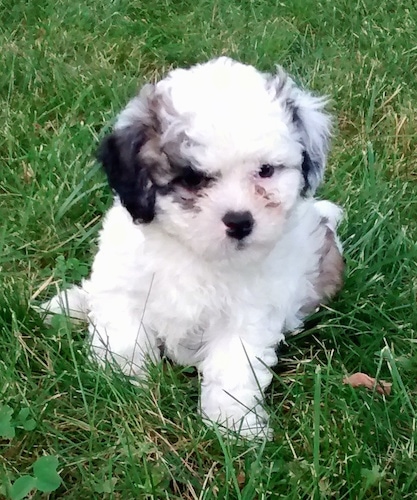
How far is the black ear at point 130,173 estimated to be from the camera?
268cm

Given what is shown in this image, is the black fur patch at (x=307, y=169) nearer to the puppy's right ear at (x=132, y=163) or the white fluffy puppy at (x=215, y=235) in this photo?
the white fluffy puppy at (x=215, y=235)

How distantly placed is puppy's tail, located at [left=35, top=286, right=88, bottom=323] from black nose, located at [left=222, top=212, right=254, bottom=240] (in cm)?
88

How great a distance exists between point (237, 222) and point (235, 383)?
661mm

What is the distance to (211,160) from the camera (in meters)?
2.57

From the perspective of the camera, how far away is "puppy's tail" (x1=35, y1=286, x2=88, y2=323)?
326 centimetres

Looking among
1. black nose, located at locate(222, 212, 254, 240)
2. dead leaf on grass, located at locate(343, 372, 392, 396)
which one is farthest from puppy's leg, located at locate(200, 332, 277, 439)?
black nose, located at locate(222, 212, 254, 240)

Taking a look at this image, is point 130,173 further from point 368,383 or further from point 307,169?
point 368,383

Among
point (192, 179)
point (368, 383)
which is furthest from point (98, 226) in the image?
point (368, 383)

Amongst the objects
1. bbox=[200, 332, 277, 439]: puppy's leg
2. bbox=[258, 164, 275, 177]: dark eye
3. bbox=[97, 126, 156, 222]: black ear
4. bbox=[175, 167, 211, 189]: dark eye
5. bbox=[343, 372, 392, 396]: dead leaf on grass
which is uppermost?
bbox=[258, 164, 275, 177]: dark eye

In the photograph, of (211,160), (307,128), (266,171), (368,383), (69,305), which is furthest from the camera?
(69,305)

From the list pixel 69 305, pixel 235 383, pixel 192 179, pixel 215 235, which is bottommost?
pixel 69 305

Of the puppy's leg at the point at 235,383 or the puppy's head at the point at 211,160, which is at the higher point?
the puppy's head at the point at 211,160

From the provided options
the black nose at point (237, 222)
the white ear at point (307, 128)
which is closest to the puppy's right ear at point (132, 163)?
the black nose at point (237, 222)

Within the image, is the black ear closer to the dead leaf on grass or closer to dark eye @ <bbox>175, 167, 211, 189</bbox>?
dark eye @ <bbox>175, 167, 211, 189</bbox>
